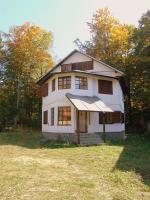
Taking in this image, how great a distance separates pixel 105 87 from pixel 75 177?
17887 mm

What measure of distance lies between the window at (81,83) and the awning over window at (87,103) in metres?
1.05

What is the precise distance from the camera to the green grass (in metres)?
8.66

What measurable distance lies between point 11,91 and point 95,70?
1532 cm

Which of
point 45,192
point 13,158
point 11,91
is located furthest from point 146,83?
point 45,192

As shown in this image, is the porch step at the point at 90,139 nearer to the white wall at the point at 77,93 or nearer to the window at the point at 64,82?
the white wall at the point at 77,93

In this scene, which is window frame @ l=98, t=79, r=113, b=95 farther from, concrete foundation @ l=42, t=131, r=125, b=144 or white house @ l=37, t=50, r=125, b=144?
concrete foundation @ l=42, t=131, r=125, b=144

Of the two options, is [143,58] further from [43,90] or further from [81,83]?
[43,90]

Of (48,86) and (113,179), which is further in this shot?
(48,86)

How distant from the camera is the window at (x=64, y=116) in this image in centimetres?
2525

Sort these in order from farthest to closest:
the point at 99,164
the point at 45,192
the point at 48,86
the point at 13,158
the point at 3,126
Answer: the point at 3,126 → the point at 48,86 → the point at 13,158 → the point at 99,164 → the point at 45,192

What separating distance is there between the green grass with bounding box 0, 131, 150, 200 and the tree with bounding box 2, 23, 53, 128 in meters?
23.5

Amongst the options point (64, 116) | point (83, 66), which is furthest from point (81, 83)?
point (83, 66)

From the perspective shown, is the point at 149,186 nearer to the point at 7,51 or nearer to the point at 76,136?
the point at 76,136

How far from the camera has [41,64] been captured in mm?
39719
